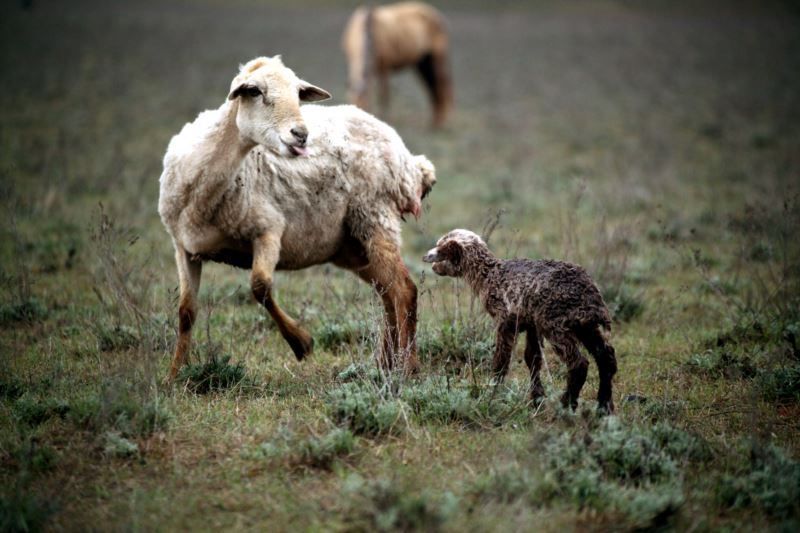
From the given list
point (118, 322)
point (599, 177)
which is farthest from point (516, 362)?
point (599, 177)

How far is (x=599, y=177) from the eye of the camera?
15344 millimetres

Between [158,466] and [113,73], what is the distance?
23978 mm

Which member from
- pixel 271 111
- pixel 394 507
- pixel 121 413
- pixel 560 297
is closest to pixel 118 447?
pixel 121 413

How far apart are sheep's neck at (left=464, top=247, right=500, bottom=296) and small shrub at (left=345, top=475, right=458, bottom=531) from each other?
6.11 ft

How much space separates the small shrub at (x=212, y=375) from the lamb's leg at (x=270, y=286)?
19.1 inches

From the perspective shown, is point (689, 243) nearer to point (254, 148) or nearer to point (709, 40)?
point (254, 148)

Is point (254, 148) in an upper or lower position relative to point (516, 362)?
upper

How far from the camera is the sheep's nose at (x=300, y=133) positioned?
18.7 ft

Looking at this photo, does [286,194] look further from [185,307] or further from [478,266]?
[478,266]

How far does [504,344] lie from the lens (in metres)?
5.51

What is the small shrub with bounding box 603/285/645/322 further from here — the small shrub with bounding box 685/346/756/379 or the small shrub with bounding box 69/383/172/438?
the small shrub with bounding box 69/383/172/438

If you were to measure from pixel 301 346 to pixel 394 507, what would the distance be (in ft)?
8.11

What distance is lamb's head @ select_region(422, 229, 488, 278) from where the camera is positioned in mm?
5887

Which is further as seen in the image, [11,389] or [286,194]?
[286,194]
